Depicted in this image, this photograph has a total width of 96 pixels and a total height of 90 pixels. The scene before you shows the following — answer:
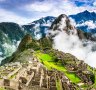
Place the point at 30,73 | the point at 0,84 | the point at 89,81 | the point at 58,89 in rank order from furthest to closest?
the point at 89,81 < the point at 30,73 < the point at 58,89 < the point at 0,84

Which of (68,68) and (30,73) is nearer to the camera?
(30,73)

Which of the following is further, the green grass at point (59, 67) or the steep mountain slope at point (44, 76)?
the green grass at point (59, 67)

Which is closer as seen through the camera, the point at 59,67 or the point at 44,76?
the point at 44,76

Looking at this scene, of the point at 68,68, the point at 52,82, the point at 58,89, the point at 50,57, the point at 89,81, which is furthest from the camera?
the point at 50,57

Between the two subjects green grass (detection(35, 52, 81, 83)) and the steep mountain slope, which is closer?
the steep mountain slope

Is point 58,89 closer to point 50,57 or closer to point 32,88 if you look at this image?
point 32,88

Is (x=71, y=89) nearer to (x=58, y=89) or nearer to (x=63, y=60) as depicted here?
(x=58, y=89)

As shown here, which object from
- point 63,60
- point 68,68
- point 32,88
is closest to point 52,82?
point 32,88

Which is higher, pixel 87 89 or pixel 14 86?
pixel 14 86

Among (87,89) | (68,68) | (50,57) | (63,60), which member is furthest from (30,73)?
(50,57)

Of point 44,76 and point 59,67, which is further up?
point 44,76
